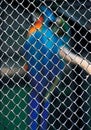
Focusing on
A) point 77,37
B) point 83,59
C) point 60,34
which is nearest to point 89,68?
point 83,59

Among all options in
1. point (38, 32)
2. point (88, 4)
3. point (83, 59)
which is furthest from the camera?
point (88, 4)

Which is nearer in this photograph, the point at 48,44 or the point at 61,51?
the point at 61,51

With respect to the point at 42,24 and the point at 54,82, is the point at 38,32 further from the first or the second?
the point at 54,82

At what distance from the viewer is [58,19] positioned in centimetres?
122

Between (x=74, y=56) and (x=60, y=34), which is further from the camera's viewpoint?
(x=60, y=34)

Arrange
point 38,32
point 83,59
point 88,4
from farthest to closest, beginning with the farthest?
point 88,4 < point 38,32 < point 83,59

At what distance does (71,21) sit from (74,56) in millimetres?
190

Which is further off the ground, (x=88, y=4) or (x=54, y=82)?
(x=88, y=4)

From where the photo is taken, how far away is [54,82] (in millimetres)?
1360

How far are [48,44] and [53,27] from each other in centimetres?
7

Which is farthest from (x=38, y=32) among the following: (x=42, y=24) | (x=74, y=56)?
(x=74, y=56)

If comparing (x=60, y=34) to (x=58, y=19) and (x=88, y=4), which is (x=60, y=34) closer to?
(x=58, y=19)

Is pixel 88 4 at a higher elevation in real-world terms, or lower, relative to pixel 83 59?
higher

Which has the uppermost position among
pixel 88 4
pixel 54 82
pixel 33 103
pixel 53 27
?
pixel 88 4
